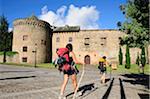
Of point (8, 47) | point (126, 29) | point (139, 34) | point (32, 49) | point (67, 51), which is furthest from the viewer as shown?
point (8, 47)

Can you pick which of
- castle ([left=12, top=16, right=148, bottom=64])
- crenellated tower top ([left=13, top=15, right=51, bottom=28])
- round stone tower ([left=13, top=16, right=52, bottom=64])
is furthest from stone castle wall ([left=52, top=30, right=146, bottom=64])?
crenellated tower top ([left=13, top=15, right=51, bottom=28])

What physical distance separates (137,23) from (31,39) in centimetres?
3886

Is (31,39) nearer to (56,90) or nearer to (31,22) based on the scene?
(31,22)

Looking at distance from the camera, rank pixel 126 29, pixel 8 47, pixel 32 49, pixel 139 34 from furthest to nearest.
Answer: pixel 8 47 < pixel 32 49 < pixel 126 29 < pixel 139 34

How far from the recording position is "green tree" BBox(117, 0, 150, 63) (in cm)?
1527

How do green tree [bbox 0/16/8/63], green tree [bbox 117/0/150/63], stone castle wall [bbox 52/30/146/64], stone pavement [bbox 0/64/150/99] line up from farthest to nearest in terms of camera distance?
green tree [bbox 0/16/8/63] < stone castle wall [bbox 52/30/146/64] < green tree [bbox 117/0/150/63] < stone pavement [bbox 0/64/150/99]

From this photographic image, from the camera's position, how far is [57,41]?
57219 mm

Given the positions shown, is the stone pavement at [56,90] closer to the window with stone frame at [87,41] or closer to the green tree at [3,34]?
the window with stone frame at [87,41]

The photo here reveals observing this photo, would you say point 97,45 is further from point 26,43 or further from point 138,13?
point 138,13

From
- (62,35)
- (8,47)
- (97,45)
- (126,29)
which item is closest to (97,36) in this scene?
(97,45)

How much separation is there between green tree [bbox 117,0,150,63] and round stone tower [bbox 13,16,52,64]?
36.5 metres

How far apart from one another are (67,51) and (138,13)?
333 inches

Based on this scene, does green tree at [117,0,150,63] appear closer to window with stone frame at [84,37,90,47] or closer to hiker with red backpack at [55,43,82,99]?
hiker with red backpack at [55,43,82,99]

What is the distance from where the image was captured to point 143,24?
1556 cm
